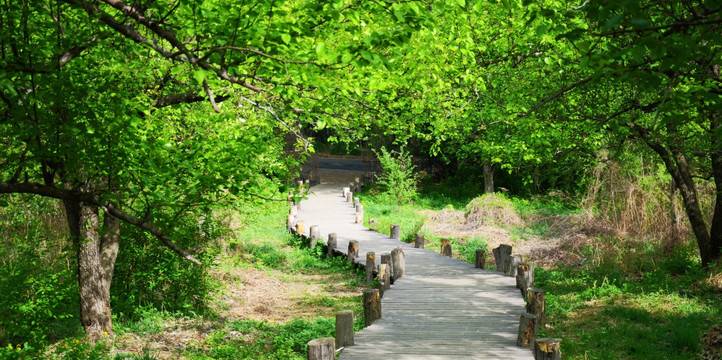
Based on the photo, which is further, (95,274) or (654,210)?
(654,210)

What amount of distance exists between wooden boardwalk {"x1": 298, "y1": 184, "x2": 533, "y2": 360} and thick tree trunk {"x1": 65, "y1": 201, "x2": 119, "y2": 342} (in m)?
3.95

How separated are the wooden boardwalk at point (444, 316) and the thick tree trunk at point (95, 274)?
395cm

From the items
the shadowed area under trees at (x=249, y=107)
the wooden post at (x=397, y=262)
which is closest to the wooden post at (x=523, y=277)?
the wooden post at (x=397, y=262)

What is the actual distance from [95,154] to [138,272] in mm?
6309

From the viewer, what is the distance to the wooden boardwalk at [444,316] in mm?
8461

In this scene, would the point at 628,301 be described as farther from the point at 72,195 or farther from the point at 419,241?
the point at 72,195

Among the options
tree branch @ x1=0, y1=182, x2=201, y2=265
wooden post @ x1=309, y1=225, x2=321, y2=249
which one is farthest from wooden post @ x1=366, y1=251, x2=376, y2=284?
tree branch @ x1=0, y1=182, x2=201, y2=265

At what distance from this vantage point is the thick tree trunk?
34.2 feet

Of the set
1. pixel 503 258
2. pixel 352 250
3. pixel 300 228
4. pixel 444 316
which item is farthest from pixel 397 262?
pixel 300 228

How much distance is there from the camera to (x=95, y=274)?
34.8 ft

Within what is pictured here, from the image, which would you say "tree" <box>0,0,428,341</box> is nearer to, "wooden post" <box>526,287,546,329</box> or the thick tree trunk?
the thick tree trunk

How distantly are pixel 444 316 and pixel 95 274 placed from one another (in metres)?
6.19

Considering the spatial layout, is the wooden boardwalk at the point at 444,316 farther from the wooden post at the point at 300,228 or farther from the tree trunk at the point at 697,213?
the wooden post at the point at 300,228

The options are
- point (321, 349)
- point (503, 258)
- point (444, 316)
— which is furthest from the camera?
point (503, 258)
